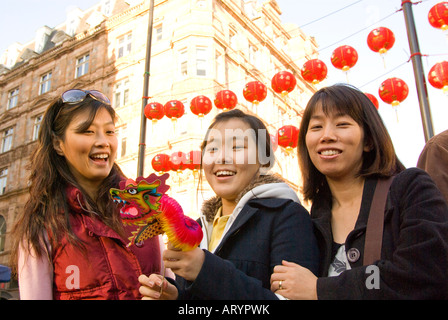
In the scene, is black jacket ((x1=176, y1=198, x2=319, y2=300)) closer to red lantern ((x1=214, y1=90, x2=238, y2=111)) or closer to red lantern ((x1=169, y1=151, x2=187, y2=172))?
red lantern ((x1=214, y1=90, x2=238, y2=111))

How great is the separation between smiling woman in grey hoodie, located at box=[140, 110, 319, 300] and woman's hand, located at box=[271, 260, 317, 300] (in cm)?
3

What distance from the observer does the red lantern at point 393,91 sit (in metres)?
6.33

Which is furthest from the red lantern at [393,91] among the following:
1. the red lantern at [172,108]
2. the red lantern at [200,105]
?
the red lantern at [172,108]

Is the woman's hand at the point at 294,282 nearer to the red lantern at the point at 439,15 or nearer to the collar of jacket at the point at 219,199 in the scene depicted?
the collar of jacket at the point at 219,199

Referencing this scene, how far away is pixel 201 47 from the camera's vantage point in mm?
15695

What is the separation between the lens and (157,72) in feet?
54.7

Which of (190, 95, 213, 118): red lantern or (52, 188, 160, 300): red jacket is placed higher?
(190, 95, 213, 118): red lantern

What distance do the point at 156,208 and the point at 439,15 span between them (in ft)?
21.5

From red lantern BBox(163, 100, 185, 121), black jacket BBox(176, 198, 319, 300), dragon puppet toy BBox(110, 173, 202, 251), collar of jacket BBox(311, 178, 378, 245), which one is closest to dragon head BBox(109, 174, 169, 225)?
dragon puppet toy BBox(110, 173, 202, 251)

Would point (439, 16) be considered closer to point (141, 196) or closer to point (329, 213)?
point (329, 213)

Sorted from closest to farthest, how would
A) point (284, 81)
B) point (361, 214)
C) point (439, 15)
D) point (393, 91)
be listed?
1. point (361, 214)
2. point (439, 15)
3. point (393, 91)
4. point (284, 81)

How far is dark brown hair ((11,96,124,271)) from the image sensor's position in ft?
5.39

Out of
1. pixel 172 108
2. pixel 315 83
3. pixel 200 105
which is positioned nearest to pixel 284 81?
pixel 315 83

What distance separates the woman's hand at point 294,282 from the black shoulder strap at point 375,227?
0.75 feet
